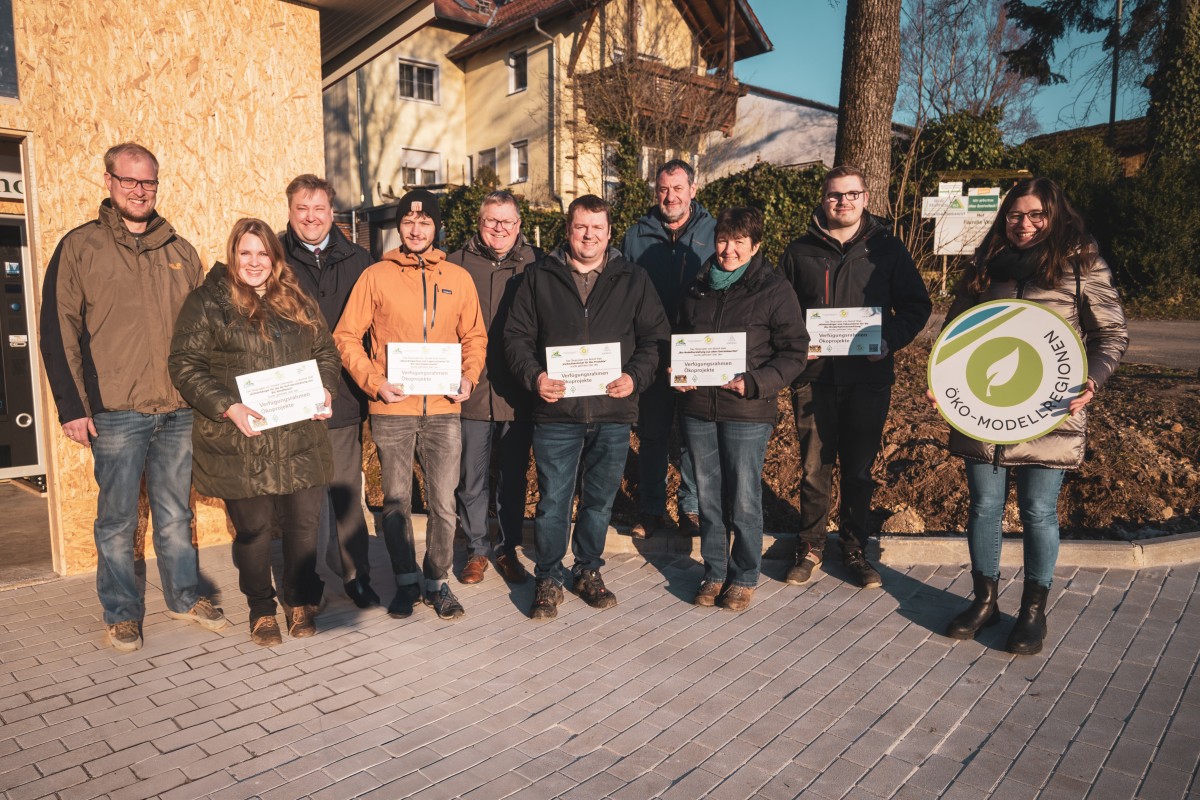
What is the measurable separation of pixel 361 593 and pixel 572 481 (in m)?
1.39

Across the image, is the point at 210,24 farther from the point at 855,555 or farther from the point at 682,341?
the point at 855,555

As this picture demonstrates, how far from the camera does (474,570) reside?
518 centimetres

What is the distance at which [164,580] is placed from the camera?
4.59 metres

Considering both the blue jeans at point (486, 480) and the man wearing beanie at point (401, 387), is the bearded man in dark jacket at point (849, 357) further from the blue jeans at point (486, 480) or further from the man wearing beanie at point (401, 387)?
the man wearing beanie at point (401, 387)

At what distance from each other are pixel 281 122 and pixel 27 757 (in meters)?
4.33

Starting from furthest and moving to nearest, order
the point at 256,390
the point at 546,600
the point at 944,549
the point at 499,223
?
the point at 944,549 → the point at 499,223 → the point at 546,600 → the point at 256,390

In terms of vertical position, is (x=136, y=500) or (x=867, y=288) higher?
(x=867, y=288)

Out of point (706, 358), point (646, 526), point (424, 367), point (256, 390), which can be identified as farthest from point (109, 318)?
point (646, 526)

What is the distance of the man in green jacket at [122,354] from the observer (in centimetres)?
409

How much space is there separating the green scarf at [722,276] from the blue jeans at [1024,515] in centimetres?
156

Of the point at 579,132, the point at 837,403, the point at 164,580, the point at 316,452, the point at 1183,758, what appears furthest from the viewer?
the point at 579,132

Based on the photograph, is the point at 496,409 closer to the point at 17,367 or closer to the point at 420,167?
the point at 17,367

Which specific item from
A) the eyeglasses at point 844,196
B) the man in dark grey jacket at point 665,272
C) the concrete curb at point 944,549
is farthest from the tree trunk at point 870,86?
the concrete curb at point 944,549

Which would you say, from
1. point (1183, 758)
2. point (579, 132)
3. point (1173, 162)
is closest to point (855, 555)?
point (1183, 758)
